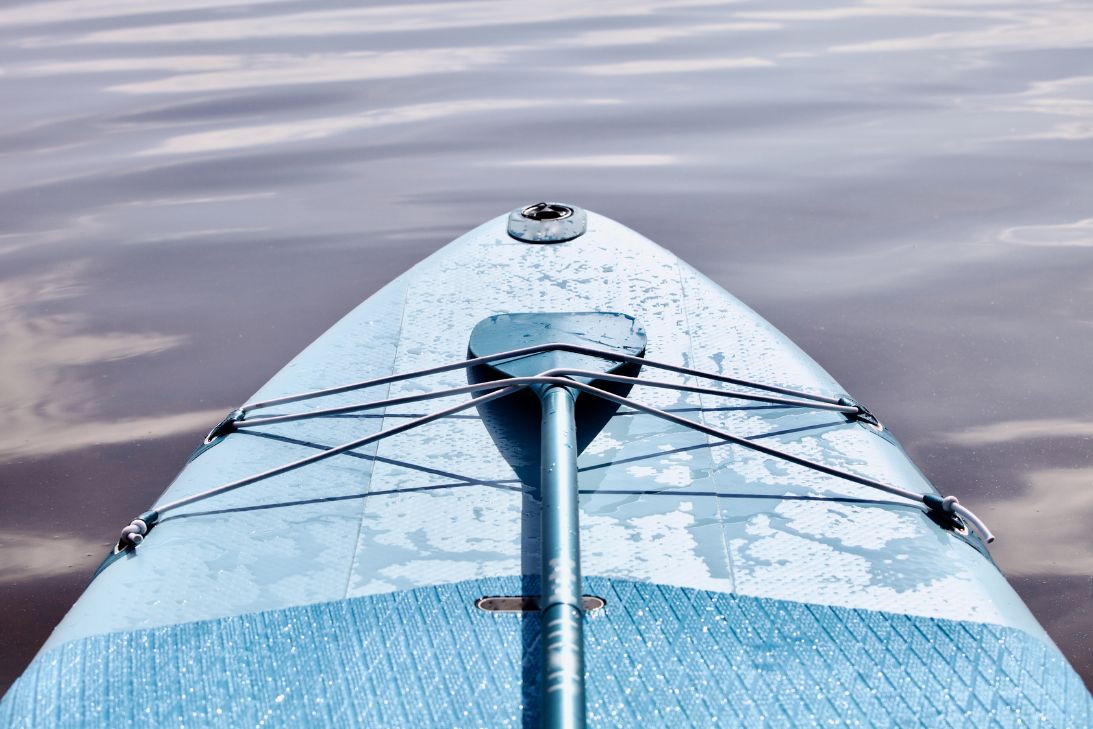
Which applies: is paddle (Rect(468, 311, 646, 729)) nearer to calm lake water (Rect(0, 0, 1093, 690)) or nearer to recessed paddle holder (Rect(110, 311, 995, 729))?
recessed paddle holder (Rect(110, 311, 995, 729))

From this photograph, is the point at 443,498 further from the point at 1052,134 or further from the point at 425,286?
the point at 1052,134

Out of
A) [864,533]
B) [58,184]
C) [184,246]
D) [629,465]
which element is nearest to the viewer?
[864,533]

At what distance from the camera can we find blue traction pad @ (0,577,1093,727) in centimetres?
133

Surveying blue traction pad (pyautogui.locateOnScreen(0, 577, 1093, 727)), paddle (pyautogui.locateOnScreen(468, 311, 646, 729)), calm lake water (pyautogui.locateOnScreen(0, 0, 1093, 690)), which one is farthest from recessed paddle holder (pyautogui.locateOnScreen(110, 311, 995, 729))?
calm lake water (pyautogui.locateOnScreen(0, 0, 1093, 690))

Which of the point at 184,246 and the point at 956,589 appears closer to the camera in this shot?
the point at 956,589

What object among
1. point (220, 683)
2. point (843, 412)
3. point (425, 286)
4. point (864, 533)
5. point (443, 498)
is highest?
point (425, 286)

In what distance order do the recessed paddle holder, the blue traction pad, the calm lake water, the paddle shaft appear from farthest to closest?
the calm lake water < the recessed paddle holder < the blue traction pad < the paddle shaft

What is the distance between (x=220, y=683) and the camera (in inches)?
54.4

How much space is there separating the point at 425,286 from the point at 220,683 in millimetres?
1348

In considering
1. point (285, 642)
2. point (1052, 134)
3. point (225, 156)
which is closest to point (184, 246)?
point (225, 156)

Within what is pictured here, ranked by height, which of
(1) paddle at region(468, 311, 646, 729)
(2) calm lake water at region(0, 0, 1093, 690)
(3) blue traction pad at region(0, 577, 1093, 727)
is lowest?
(3) blue traction pad at region(0, 577, 1093, 727)

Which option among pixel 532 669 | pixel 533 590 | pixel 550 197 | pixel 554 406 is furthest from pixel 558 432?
pixel 550 197

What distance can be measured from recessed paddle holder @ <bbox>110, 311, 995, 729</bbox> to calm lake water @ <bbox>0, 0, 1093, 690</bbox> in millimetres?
715

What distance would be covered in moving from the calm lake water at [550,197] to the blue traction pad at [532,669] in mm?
958
